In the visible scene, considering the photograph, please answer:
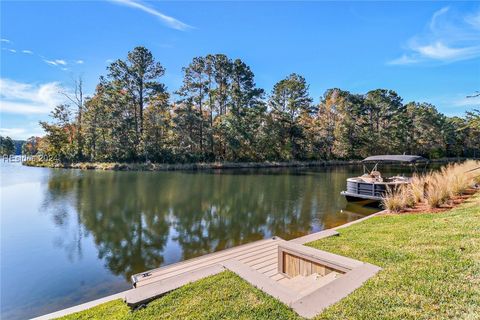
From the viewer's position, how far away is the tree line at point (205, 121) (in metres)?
32.0

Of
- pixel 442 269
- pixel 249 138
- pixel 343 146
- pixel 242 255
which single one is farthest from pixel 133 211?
pixel 343 146

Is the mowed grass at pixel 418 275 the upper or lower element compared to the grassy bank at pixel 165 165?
lower

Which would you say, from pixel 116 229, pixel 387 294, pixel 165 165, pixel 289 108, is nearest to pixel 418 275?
pixel 387 294

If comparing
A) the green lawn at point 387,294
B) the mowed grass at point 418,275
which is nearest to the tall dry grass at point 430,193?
the mowed grass at point 418,275

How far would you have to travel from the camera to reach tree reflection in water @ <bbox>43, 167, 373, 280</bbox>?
23.2 feet

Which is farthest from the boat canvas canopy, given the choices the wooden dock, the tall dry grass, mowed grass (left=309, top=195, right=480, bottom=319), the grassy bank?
the grassy bank

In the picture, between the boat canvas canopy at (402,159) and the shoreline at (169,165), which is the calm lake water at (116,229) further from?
the shoreline at (169,165)

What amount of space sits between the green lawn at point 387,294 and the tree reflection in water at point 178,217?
9.60 feet

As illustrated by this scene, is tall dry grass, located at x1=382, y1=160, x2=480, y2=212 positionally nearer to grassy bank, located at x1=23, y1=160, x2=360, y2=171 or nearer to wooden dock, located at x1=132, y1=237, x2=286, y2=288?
wooden dock, located at x1=132, y1=237, x2=286, y2=288

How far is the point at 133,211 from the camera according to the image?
426 inches

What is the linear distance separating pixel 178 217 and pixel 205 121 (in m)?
24.0

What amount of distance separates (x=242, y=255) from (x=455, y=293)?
11.1 ft

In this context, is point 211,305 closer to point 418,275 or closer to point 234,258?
point 234,258

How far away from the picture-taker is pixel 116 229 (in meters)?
8.58
